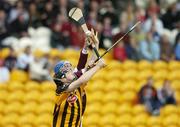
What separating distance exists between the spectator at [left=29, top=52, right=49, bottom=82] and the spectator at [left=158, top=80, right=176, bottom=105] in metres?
2.57

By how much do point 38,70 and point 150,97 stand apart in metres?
2.55

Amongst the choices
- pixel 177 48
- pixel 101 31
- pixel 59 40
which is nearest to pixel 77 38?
pixel 59 40

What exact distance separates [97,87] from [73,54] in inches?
40.4

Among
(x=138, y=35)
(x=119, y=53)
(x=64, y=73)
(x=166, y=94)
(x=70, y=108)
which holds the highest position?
(x=138, y=35)

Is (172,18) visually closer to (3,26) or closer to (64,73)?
(3,26)

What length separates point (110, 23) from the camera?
62.4 ft

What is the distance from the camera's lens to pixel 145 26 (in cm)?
1891

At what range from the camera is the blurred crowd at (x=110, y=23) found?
18281mm

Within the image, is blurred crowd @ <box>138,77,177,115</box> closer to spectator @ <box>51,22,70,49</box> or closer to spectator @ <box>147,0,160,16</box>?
spectator @ <box>51,22,70,49</box>

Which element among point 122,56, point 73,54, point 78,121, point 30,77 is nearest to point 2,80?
point 30,77

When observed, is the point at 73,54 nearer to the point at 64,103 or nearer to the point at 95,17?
the point at 95,17

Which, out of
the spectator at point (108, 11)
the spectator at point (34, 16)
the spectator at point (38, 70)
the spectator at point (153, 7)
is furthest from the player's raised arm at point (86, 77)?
the spectator at point (153, 7)

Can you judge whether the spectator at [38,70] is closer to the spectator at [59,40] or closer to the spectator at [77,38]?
the spectator at [59,40]

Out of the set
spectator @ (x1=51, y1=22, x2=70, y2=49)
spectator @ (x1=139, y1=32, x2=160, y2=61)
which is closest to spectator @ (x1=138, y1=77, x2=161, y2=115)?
spectator @ (x1=139, y1=32, x2=160, y2=61)
